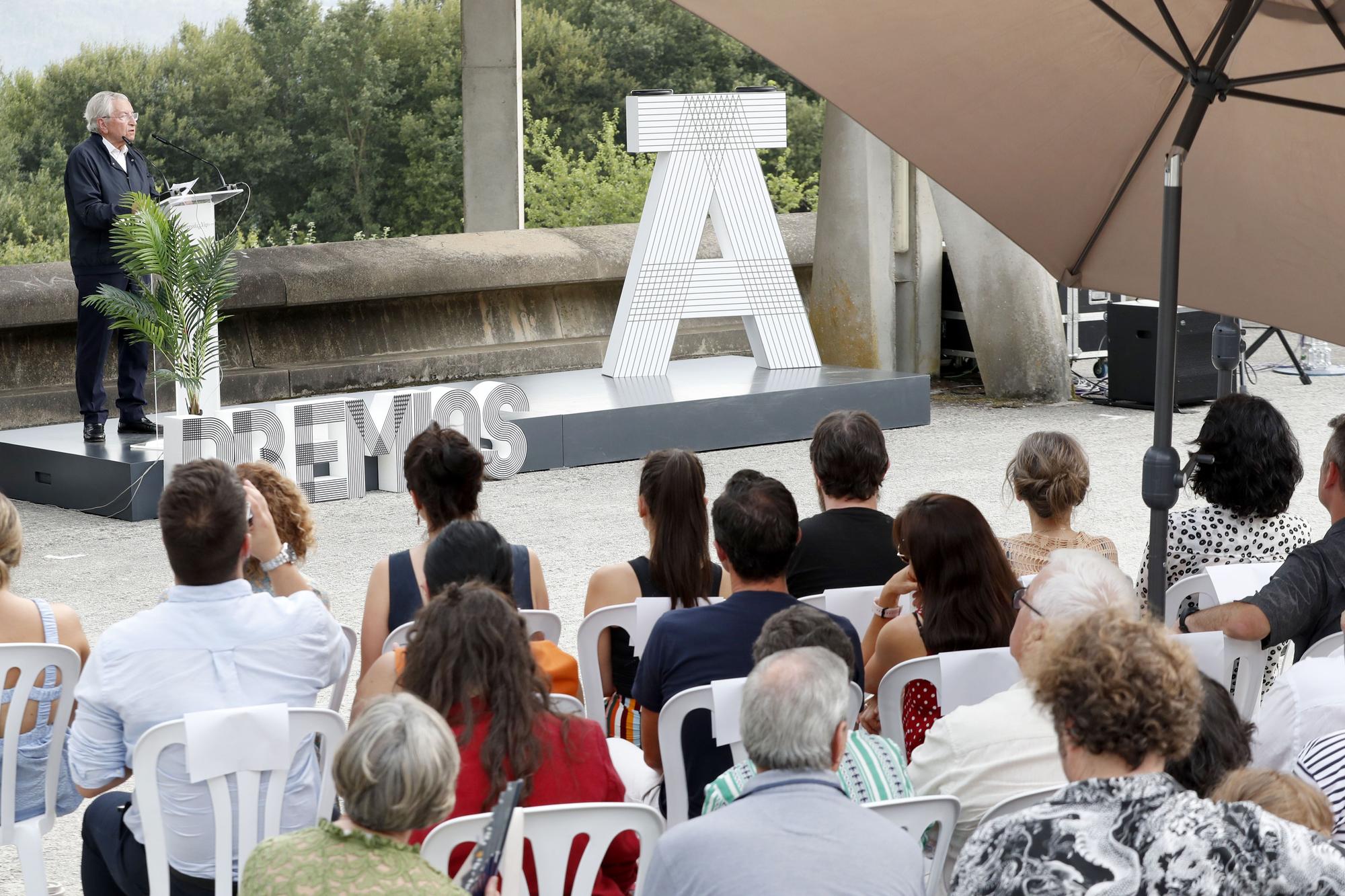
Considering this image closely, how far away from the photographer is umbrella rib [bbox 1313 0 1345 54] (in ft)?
11.9

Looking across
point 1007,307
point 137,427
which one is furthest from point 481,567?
point 1007,307

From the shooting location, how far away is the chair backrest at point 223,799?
292cm

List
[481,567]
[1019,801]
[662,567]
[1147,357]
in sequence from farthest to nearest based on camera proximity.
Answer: [1147,357]
[662,567]
[481,567]
[1019,801]

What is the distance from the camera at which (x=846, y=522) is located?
4.51 m

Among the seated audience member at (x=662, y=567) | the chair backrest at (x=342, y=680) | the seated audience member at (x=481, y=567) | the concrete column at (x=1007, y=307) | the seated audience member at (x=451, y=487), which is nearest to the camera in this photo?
the seated audience member at (x=481, y=567)

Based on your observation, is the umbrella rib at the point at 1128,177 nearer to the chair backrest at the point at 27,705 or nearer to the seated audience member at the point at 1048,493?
the seated audience member at the point at 1048,493

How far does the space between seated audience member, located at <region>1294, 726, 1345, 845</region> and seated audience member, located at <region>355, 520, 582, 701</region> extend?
58.9 inches

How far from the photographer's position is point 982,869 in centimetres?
210

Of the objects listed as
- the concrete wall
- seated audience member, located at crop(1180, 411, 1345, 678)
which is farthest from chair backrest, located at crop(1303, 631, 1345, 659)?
the concrete wall

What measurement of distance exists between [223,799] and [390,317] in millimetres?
9755

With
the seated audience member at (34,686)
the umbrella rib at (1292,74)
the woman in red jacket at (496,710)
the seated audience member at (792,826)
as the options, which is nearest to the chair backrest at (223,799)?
the woman in red jacket at (496,710)

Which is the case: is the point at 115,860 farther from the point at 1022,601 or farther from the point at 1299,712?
the point at 1299,712

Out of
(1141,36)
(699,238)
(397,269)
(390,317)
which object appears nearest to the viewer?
(1141,36)

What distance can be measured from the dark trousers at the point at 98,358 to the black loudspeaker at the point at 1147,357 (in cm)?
685
